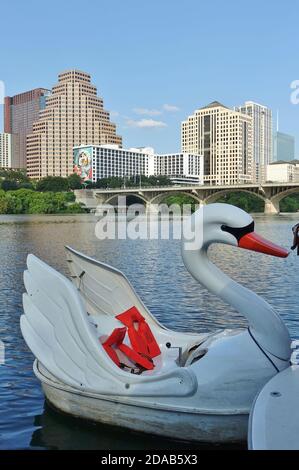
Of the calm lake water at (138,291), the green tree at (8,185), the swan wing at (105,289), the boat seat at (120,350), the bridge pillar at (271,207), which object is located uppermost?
the green tree at (8,185)

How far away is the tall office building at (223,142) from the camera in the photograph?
149250 mm

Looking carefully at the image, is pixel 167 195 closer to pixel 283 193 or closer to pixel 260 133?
pixel 283 193

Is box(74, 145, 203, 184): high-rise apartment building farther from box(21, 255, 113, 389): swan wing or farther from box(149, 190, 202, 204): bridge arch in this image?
box(21, 255, 113, 389): swan wing

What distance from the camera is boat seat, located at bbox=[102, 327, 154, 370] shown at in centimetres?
562

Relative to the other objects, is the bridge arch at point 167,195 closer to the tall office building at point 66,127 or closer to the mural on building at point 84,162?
the mural on building at point 84,162

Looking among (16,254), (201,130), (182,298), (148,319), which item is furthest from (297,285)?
(201,130)

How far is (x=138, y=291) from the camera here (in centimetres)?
1405

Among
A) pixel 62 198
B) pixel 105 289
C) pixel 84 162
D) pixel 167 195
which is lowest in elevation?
pixel 105 289

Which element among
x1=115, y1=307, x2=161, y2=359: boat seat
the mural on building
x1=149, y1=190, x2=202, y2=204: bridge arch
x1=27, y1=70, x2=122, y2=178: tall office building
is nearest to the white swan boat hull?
x1=115, y1=307, x2=161, y2=359: boat seat

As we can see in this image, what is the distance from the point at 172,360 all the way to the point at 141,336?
0.43 meters

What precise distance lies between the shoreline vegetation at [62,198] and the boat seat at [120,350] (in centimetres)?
6881

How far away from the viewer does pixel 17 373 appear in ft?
24.0

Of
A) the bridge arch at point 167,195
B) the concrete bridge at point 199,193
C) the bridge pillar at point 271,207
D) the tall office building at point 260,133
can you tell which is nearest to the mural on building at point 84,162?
the concrete bridge at point 199,193

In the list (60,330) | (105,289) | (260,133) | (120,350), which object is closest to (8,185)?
(260,133)
